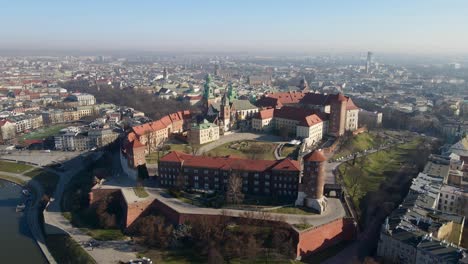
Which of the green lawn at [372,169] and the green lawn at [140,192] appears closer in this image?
the green lawn at [140,192]

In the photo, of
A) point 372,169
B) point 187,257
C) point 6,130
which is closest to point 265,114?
point 372,169

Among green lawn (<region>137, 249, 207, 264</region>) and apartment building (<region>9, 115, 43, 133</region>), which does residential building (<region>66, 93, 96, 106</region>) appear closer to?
apartment building (<region>9, 115, 43, 133</region>)

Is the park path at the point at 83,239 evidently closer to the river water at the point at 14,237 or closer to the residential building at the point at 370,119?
the river water at the point at 14,237

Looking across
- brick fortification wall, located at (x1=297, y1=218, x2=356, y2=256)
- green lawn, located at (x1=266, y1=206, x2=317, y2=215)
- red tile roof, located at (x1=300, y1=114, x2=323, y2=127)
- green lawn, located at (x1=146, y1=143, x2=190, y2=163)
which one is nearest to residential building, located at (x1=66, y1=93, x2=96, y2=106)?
green lawn, located at (x1=146, y1=143, x2=190, y2=163)

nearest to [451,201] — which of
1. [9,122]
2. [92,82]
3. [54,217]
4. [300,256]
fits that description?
[300,256]

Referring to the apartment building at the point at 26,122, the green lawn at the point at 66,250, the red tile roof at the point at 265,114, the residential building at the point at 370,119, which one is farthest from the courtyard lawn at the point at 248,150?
the apartment building at the point at 26,122

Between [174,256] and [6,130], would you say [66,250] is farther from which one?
[6,130]

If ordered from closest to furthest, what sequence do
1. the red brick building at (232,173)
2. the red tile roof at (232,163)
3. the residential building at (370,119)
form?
the red brick building at (232,173) → the red tile roof at (232,163) → the residential building at (370,119)
